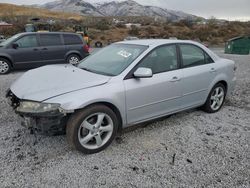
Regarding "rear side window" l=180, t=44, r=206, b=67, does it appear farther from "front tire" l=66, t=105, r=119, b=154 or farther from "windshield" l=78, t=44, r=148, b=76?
"front tire" l=66, t=105, r=119, b=154

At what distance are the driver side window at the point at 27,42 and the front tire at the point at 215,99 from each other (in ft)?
24.0

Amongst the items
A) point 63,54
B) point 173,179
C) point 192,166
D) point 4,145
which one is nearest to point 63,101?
point 4,145

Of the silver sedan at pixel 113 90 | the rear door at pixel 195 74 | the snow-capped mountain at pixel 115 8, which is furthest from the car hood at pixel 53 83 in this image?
the snow-capped mountain at pixel 115 8

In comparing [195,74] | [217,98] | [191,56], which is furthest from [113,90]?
[217,98]

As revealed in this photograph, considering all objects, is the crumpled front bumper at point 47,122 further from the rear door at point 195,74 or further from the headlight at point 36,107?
the rear door at point 195,74

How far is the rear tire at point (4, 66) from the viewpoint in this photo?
29.7 ft

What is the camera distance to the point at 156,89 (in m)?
3.87

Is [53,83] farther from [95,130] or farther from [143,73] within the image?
[143,73]

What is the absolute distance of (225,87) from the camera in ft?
17.1

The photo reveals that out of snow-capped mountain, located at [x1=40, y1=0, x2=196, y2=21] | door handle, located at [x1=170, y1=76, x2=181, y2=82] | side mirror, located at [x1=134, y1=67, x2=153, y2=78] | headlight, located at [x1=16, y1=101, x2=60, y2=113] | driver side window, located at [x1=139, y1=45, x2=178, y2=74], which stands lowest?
headlight, located at [x1=16, y1=101, x2=60, y2=113]

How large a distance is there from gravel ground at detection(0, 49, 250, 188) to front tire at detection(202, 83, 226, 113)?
484 millimetres

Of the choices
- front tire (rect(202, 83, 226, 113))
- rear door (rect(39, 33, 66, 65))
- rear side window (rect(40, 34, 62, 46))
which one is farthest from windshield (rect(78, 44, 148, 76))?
rear side window (rect(40, 34, 62, 46))

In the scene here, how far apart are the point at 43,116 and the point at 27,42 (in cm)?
743

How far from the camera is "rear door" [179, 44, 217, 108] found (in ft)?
14.3
